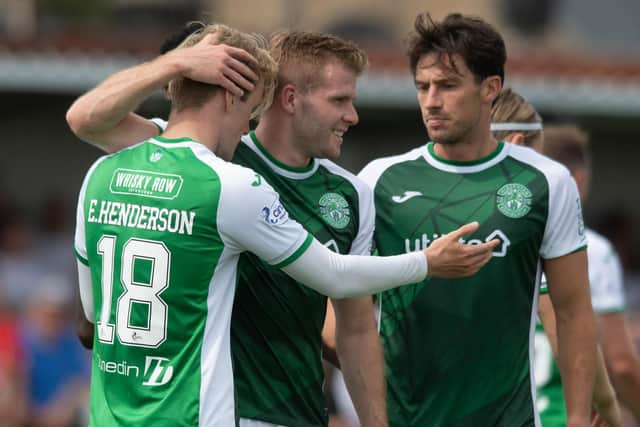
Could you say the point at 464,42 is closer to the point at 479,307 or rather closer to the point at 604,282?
the point at 479,307

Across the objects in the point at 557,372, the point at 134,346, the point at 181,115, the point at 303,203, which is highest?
the point at 181,115

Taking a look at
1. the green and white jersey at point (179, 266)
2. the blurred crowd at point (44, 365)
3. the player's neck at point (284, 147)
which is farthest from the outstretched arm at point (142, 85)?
the blurred crowd at point (44, 365)

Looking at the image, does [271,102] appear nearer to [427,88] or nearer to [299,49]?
[299,49]

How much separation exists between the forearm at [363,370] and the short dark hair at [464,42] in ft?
3.68

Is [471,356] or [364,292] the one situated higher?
[364,292]

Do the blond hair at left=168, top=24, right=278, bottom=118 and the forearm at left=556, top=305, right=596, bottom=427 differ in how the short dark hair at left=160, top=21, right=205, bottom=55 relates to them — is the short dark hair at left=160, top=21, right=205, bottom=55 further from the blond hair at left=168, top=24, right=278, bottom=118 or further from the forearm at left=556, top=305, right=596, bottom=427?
the forearm at left=556, top=305, right=596, bottom=427

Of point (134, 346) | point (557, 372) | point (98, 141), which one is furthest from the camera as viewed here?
point (557, 372)

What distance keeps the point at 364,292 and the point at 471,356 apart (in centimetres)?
89

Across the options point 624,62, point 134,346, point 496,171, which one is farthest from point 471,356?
Result: point 624,62

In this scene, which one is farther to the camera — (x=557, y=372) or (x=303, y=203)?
(x=557, y=372)

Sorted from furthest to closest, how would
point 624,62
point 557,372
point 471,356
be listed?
point 624,62 → point 557,372 → point 471,356

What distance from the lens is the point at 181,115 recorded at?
4.90m

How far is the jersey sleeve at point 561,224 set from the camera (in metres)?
5.61

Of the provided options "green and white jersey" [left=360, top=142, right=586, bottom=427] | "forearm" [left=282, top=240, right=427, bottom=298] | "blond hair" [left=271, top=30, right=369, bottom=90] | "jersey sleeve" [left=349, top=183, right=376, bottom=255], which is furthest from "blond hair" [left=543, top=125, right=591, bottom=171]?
"forearm" [left=282, top=240, right=427, bottom=298]
